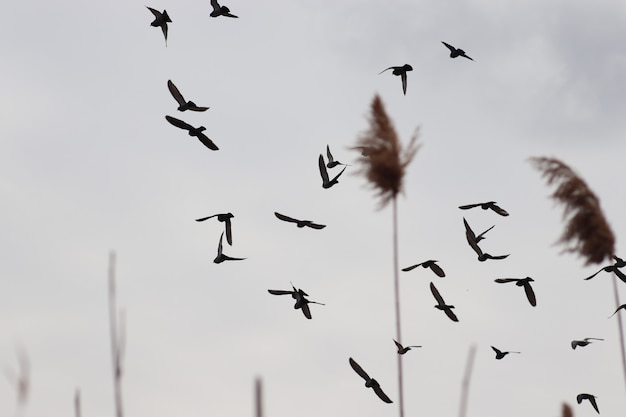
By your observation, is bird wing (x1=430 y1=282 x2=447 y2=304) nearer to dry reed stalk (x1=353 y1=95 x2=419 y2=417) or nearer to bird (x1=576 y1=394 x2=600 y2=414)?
bird (x1=576 y1=394 x2=600 y2=414)

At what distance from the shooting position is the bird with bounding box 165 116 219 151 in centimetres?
385

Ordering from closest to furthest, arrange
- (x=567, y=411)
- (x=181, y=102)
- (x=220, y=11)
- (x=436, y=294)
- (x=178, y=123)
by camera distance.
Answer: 1. (x=220, y=11)
2. (x=181, y=102)
3. (x=178, y=123)
4. (x=436, y=294)
5. (x=567, y=411)

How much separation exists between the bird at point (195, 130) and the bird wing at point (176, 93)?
12cm

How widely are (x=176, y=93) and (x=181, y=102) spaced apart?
0.22 feet

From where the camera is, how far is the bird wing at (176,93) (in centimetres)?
385

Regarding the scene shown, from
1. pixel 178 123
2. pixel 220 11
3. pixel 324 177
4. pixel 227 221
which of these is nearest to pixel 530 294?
pixel 324 177

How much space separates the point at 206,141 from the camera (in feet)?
12.7

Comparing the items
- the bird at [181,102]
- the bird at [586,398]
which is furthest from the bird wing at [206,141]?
the bird at [586,398]

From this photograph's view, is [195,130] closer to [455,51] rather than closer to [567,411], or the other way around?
[455,51]

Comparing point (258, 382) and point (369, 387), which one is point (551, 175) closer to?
point (369, 387)

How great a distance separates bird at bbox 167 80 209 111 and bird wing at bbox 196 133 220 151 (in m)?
0.15

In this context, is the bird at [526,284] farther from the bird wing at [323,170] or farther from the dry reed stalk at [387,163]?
the dry reed stalk at [387,163]

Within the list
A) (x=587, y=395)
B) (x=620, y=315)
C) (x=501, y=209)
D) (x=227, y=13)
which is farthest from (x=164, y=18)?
(x=620, y=315)

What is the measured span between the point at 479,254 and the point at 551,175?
4104mm
